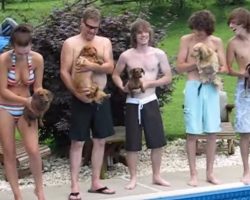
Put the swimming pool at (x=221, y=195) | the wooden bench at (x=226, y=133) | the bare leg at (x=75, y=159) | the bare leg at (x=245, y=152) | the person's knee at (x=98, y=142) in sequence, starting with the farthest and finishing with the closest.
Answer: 1. the wooden bench at (x=226, y=133)
2. the bare leg at (x=245, y=152)
3. the person's knee at (x=98, y=142)
4. the bare leg at (x=75, y=159)
5. the swimming pool at (x=221, y=195)

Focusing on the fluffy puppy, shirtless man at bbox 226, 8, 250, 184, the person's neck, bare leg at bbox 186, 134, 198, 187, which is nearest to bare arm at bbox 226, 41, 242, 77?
shirtless man at bbox 226, 8, 250, 184

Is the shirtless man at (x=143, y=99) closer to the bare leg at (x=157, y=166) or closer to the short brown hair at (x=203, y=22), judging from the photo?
the bare leg at (x=157, y=166)

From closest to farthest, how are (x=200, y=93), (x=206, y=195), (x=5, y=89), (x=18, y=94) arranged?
(x=206, y=195)
(x=5, y=89)
(x=18, y=94)
(x=200, y=93)

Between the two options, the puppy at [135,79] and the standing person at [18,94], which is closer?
the standing person at [18,94]

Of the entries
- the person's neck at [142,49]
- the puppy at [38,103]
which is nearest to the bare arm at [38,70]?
the puppy at [38,103]

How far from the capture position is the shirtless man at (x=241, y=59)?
22.9 feet

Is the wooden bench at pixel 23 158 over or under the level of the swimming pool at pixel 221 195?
over

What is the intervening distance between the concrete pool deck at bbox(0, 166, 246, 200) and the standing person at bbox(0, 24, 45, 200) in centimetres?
69

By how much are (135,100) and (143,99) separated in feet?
0.28

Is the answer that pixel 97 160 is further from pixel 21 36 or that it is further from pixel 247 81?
pixel 247 81

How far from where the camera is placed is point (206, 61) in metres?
6.81

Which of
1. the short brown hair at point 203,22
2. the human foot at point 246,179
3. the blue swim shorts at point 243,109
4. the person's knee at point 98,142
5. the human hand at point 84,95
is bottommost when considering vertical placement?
the human foot at point 246,179

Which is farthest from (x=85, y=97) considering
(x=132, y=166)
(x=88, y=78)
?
(x=132, y=166)

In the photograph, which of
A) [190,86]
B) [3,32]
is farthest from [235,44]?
[3,32]
